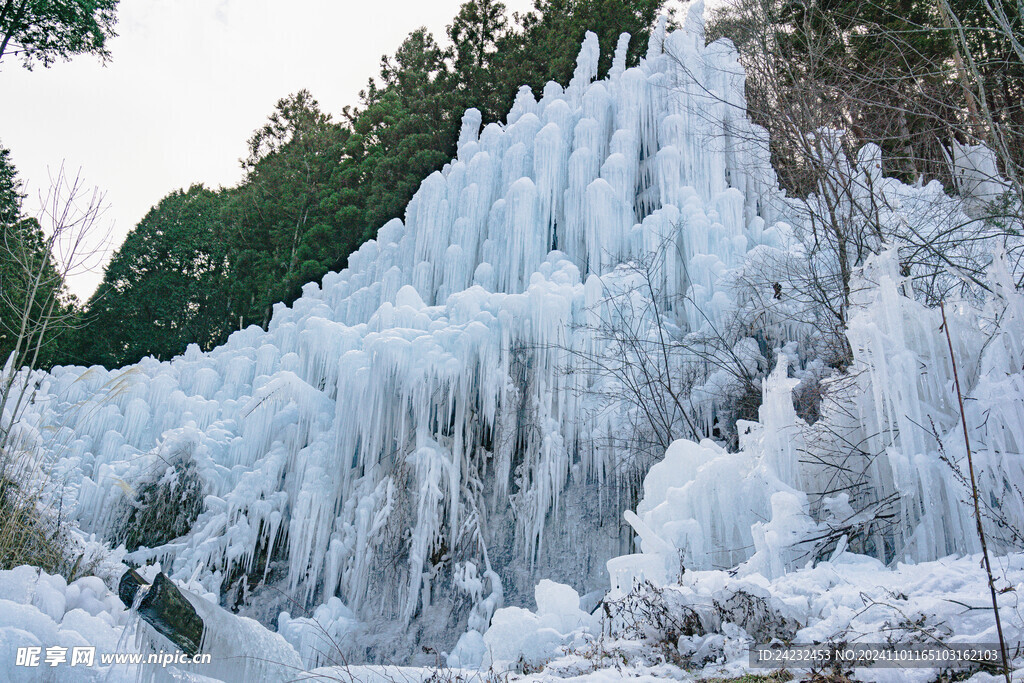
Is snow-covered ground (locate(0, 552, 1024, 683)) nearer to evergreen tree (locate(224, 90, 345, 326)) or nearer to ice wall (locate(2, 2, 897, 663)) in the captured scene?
ice wall (locate(2, 2, 897, 663))

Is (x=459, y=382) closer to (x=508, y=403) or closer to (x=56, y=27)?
(x=508, y=403)

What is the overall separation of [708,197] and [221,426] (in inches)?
308

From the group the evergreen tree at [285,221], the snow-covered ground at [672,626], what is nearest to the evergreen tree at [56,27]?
the evergreen tree at [285,221]

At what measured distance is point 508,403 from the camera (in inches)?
348

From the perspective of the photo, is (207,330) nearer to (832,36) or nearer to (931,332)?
(832,36)

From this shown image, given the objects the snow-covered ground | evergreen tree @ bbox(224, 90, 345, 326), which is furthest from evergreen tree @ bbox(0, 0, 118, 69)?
the snow-covered ground

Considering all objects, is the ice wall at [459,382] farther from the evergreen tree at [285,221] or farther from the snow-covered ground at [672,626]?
the evergreen tree at [285,221]

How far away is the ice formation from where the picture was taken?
7910 millimetres

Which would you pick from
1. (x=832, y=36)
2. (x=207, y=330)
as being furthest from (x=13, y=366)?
(x=207, y=330)

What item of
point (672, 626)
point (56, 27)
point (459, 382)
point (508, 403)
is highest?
point (56, 27)

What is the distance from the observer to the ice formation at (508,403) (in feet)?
26.0

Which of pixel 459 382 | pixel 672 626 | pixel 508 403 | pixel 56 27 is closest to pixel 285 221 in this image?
pixel 56 27

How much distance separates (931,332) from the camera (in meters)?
4.71

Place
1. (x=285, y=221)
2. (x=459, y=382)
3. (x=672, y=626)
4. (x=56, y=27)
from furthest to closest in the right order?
(x=285, y=221) → (x=56, y=27) → (x=459, y=382) → (x=672, y=626)
